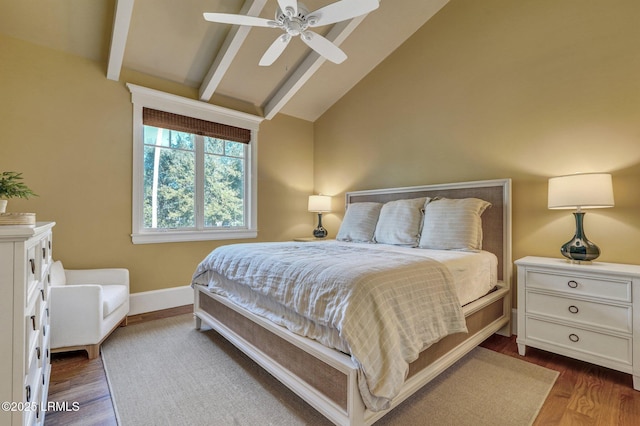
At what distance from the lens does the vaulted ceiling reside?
2629 mm

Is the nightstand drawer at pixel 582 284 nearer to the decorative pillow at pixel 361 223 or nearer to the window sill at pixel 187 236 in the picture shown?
the decorative pillow at pixel 361 223

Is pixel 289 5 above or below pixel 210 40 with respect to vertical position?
below

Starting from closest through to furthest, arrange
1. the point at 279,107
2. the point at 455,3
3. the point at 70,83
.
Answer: the point at 70,83
the point at 455,3
the point at 279,107

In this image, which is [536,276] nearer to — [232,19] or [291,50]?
[232,19]

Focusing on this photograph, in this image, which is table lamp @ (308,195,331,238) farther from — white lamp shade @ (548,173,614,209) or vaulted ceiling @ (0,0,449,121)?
white lamp shade @ (548,173,614,209)

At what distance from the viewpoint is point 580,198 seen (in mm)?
2102

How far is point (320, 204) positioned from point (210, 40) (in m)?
2.45

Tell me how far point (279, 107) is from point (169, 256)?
96.2 inches

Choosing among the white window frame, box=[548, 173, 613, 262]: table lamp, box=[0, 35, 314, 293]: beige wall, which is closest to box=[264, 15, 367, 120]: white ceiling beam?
the white window frame

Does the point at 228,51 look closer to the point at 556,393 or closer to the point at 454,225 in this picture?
the point at 454,225

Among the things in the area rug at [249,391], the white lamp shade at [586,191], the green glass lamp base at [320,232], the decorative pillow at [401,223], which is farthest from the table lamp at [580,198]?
the green glass lamp base at [320,232]

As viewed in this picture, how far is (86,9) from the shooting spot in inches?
103

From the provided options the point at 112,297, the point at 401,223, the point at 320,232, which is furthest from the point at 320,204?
the point at 112,297

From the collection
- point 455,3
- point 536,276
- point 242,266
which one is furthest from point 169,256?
point 455,3
